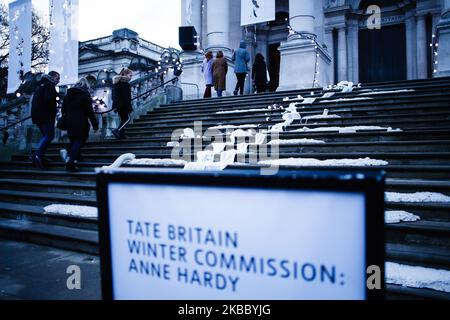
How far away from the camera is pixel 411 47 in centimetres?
1612

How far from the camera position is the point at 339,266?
47.8 inches

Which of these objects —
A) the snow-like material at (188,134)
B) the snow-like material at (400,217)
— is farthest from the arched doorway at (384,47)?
the snow-like material at (400,217)

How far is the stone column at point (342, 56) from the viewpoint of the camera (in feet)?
55.8

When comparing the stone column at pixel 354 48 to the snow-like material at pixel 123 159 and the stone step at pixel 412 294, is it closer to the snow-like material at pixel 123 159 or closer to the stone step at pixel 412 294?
the snow-like material at pixel 123 159

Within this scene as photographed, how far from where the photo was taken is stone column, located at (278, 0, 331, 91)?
1245cm

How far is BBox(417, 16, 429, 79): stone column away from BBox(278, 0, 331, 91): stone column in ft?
16.4

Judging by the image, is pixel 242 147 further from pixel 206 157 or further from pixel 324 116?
pixel 324 116

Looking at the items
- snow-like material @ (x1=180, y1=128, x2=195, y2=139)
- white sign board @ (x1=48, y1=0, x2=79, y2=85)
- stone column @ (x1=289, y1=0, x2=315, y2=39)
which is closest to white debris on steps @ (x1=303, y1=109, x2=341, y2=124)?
snow-like material @ (x1=180, y1=128, x2=195, y2=139)

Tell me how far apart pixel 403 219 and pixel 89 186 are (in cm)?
499

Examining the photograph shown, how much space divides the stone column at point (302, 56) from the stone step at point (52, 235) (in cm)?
921

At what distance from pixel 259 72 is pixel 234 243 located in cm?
1279

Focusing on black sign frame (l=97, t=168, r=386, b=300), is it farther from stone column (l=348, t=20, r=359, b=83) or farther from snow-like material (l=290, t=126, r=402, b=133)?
stone column (l=348, t=20, r=359, b=83)

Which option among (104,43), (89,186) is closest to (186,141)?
(89,186)

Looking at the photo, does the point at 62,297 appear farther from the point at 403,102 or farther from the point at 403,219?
the point at 403,102
